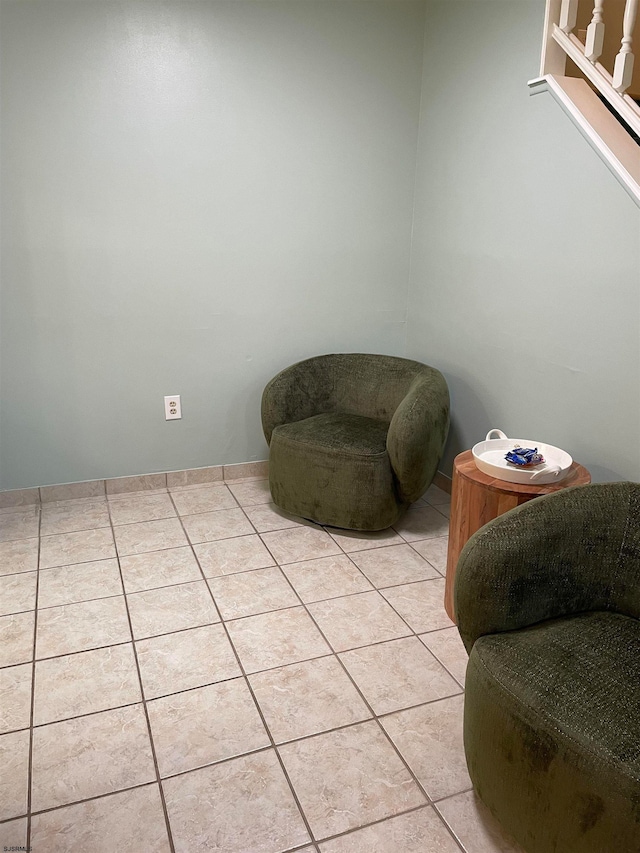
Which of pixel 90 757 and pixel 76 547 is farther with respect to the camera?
pixel 76 547

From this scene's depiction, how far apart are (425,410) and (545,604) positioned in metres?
1.32

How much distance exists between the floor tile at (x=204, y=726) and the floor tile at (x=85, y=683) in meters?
0.12

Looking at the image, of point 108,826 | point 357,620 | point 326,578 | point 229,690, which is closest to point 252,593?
point 326,578

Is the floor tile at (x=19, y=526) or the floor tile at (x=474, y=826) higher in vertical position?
the floor tile at (x=19, y=526)

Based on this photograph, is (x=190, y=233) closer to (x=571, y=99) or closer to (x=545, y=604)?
(x=571, y=99)

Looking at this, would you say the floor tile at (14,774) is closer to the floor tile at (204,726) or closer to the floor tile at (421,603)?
the floor tile at (204,726)

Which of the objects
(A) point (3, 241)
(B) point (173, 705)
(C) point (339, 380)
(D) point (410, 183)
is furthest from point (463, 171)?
(B) point (173, 705)

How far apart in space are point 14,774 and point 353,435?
1.84m

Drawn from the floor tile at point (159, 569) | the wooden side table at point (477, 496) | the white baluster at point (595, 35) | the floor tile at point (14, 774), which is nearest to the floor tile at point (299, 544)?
the floor tile at point (159, 569)

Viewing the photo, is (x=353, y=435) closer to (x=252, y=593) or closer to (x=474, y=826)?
(x=252, y=593)

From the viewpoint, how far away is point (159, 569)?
8.91 feet

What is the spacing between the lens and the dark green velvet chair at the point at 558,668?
127cm

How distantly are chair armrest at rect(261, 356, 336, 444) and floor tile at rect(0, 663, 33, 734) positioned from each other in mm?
1519

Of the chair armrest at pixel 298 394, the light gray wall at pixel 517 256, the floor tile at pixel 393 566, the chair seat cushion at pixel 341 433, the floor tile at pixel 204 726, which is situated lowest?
the floor tile at pixel 393 566
